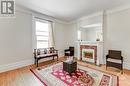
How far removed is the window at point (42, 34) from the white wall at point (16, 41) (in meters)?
0.43

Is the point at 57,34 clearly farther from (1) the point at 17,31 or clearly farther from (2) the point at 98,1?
(2) the point at 98,1

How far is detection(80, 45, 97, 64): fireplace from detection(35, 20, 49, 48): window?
230cm

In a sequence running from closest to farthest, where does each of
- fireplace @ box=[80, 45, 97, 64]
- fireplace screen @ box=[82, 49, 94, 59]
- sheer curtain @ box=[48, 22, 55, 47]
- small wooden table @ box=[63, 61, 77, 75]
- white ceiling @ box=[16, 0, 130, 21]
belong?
1. small wooden table @ box=[63, 61, 77, 75]
2. white ceiling @ box=[16, 0, 130, 21]
3. fireplace @ box=[80, 45, 97, 64]
4. fireplace screen @ box=[82, 49, 94, 59]
5. sheer curtain @ box=[48, 22, 55, 47]

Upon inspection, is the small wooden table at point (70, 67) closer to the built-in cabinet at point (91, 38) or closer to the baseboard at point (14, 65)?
the built-in cabinet at point (91, 38)

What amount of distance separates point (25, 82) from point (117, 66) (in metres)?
3.49

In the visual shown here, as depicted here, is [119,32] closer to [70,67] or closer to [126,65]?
[126,65]

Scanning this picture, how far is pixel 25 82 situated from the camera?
2.51m

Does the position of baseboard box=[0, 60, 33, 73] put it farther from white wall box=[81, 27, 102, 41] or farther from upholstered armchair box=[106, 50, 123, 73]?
upholstered armchair box=[106, 50, 123, 73]

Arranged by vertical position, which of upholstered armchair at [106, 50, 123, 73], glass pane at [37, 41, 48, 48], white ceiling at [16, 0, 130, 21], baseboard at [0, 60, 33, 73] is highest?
white ceiling at [16, 0, 130, 21]

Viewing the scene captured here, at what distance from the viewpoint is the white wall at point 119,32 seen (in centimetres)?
363

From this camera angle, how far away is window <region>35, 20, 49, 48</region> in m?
4.80

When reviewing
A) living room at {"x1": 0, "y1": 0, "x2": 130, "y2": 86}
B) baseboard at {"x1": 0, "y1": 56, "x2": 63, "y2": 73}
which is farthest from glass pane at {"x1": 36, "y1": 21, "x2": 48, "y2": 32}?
baseboard at {"x1": 0, "y1": 56, "x2": 63, "y2": 73}

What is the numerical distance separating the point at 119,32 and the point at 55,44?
370 cm

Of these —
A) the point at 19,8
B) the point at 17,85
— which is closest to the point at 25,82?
the point at 17,85
